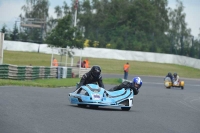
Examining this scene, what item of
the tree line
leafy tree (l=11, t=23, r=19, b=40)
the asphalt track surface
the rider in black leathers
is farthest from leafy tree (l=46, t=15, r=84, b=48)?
the asphalt track surface

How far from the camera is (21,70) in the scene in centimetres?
2966

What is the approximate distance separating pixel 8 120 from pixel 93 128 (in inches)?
59.2

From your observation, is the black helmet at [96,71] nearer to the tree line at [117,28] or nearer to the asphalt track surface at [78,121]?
the asphalt track surface at [78,121]

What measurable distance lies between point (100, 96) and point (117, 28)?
55.2 metres

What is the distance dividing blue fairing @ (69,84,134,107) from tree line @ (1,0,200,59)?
28236 mm

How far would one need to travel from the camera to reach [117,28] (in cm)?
6988

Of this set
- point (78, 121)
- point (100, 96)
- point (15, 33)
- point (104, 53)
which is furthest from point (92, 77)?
point (15, 33)

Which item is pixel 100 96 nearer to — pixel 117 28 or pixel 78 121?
pixel 78 121

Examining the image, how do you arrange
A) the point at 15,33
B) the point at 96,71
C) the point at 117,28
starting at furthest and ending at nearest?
the point at 117,28 < the point at 15,33 < the point at 96,71

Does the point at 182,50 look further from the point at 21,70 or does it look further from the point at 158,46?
the point at 21,70

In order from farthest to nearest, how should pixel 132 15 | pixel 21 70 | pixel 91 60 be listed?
1. pixel 132 15
2. pixel 91 60
3. pixel 21 70

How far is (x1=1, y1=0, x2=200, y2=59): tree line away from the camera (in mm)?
48000

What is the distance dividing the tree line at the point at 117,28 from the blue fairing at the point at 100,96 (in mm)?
28236

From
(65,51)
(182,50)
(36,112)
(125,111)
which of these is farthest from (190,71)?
(36,112)
